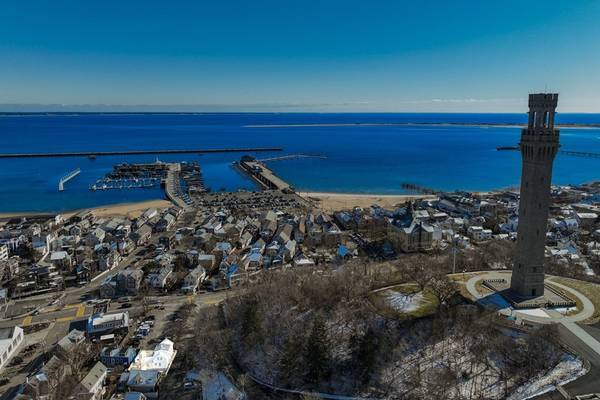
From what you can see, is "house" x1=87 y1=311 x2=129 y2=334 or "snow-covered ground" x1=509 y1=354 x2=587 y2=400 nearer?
"snow-covered ground" x1=509 y1=354 x2=587 y2=400

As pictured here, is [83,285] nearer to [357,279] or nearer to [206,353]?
[206,353]

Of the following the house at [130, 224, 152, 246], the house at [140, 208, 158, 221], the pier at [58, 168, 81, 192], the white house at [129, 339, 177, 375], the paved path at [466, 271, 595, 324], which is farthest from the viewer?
the pier at [58, 168, 81, 192]

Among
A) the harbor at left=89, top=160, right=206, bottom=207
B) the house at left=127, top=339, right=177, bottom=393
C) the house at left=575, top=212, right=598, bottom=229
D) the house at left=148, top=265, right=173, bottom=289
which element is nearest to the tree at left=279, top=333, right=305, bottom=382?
the house at left=127, top=339, right=177, bottom=393

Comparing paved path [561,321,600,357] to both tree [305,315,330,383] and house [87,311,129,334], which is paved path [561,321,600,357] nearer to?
tree [305,315,330,383]

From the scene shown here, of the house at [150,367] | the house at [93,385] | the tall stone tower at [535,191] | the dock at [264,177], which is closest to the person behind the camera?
the house at [93,385]

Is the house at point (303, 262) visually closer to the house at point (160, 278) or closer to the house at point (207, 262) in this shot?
the house at point (207, 262)

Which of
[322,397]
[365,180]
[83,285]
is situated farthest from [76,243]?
[365,180]

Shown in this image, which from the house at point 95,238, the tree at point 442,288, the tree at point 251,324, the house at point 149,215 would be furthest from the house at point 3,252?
the tree at point 442,288
